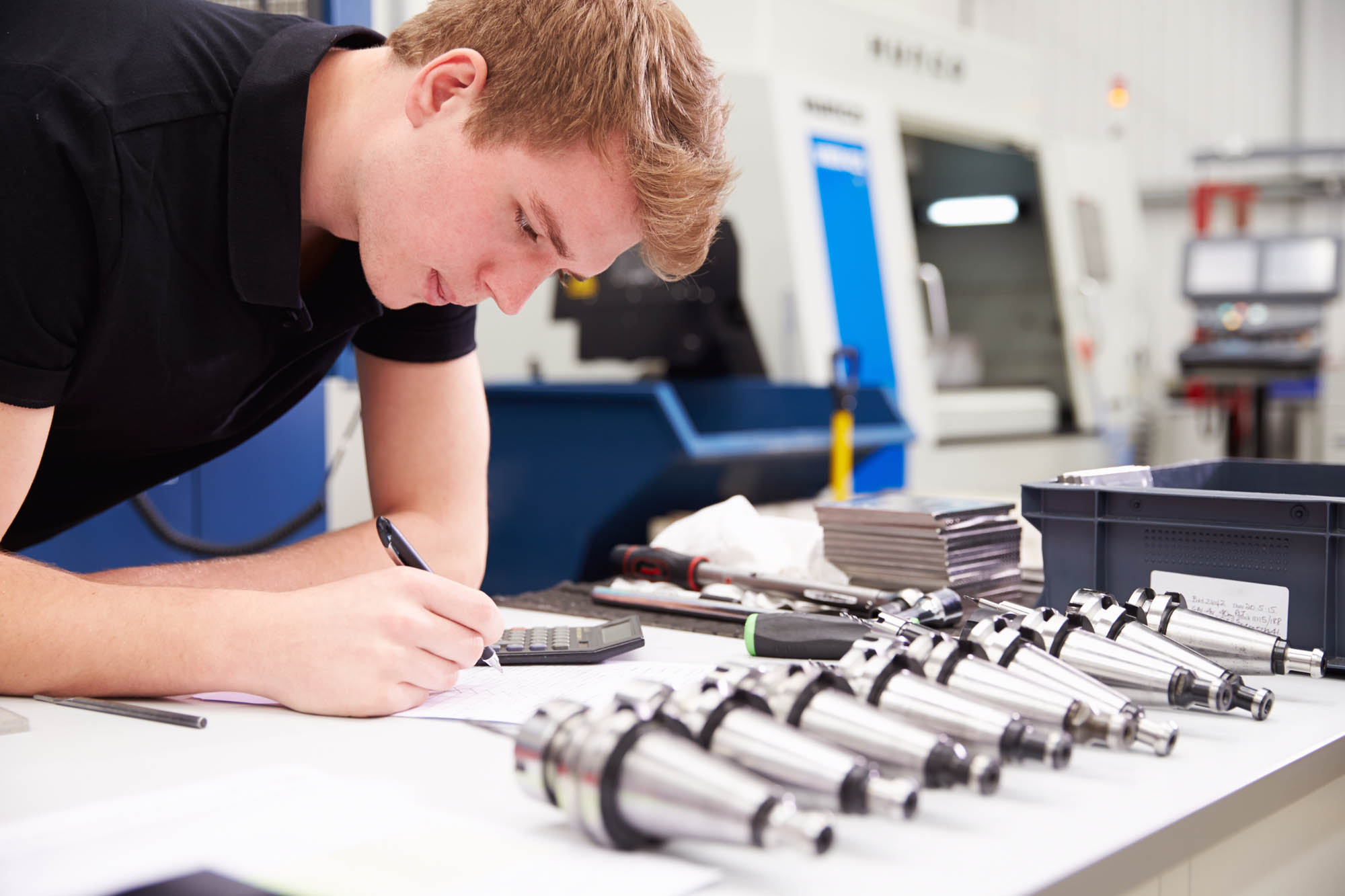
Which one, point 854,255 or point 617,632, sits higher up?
point 854,255

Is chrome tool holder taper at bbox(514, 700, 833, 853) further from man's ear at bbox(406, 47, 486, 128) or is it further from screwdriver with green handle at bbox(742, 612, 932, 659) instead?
man's ear at bbox(406, 47, 486, 128)

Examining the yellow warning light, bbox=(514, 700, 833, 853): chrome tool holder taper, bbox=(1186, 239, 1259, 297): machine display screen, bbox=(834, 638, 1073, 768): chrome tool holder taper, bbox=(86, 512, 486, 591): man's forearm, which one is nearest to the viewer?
bbox=(514, 700, 833, 853): chrome tool holder taper

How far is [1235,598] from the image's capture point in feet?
3.16

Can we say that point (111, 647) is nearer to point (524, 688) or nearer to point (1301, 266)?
point (524, 688)

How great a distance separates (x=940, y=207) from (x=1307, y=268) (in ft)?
6.73

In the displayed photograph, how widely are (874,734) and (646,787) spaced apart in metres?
0.13

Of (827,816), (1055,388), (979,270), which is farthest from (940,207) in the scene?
(827,816)

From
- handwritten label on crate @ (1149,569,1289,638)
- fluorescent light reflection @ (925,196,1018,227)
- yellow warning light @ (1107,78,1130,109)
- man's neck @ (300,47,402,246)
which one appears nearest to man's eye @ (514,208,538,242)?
man's neck @ (300,47,402,246)

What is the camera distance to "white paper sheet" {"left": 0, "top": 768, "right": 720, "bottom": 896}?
0.50 metres

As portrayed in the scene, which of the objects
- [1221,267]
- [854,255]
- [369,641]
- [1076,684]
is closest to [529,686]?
[369,641]

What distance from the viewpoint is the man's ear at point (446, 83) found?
3.08 ft

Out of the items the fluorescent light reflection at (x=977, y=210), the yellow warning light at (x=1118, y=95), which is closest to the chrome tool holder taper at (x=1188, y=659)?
the fluorescent light reflection at (x=977, y=210)

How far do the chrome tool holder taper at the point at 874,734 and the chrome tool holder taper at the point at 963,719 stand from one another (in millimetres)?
24

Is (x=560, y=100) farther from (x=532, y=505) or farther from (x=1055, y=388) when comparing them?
(x=1055, y=388)
